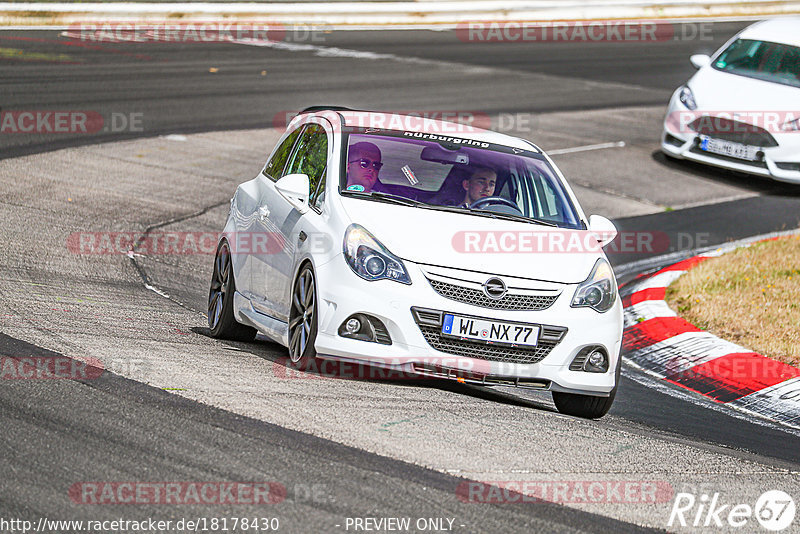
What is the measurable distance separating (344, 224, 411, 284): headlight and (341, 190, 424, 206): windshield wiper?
55 cm

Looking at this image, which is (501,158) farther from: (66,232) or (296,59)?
(296,59)

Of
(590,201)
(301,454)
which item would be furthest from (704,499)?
(590,201)

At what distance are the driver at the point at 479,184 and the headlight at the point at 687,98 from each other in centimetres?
934

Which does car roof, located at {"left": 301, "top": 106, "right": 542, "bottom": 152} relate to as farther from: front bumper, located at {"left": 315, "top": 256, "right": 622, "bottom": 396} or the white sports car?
front bumper, located at {"left": 315, "top": 256, "right": 622, "bottom": 396}

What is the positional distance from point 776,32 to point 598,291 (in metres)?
12.4

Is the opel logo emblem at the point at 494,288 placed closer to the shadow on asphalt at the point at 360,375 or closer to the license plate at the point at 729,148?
the shadow on asphalt at the point at 360,375

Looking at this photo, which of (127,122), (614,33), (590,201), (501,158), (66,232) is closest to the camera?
(501,158)

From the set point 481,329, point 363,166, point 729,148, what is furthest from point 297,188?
point 729,148

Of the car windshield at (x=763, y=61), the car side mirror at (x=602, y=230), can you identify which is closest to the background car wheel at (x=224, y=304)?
the car side mirror at (x=602, y=230)

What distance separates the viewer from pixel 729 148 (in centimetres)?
1636

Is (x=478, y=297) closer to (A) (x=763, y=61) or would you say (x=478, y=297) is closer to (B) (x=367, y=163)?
(B) (x=367, y=163)

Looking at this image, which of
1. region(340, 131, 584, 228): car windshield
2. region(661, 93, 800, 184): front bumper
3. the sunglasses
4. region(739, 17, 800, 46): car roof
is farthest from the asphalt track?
region(739, 17, 800, 46): car roof

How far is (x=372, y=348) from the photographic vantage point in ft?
22.8

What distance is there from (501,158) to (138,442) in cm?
374
